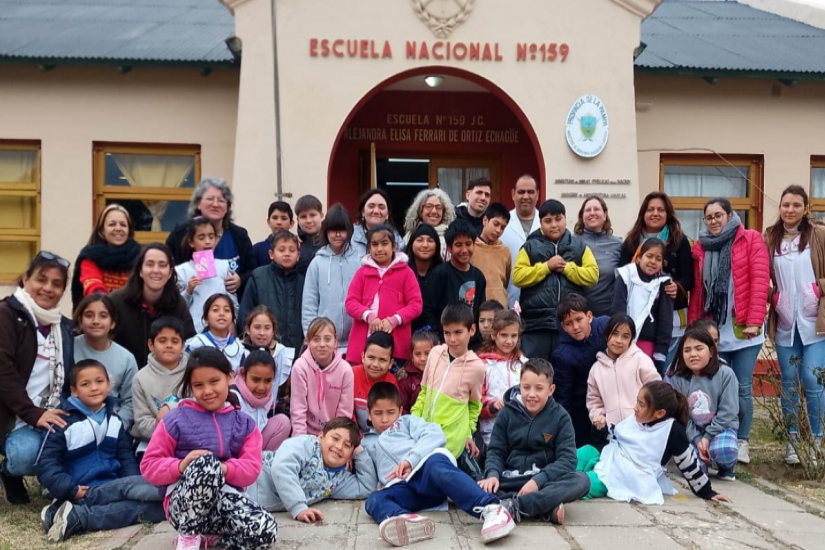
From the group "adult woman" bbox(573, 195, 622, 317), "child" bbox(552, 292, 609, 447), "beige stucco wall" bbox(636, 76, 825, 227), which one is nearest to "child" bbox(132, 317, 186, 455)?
"child" bbox(552, 292, 609, 447)

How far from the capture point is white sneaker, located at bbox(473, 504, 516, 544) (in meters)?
3.66

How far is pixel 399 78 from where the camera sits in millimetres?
8477

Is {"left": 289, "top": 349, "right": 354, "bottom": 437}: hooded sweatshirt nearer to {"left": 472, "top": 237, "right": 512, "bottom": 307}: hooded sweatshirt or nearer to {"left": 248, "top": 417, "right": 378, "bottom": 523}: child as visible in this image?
{"left": 248, "top": 417, "right": 378, "bottom": 523}: child

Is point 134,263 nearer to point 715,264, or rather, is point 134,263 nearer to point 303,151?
point 303,151

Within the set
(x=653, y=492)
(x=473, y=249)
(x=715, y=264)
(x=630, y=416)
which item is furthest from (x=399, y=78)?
(x=653, y=492)

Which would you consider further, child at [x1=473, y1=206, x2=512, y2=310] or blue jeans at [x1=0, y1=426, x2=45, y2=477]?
child at [x1=473, y1=206, x2=512, y2=310]

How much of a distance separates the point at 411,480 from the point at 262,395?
1.10 meters

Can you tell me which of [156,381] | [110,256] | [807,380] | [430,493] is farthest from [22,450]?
[807,380]

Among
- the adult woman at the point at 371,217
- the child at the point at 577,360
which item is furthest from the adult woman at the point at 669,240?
the adult woman at the point at 371,217

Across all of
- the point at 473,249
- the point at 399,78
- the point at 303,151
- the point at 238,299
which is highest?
the point at 399,78

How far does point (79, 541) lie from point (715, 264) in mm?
4554

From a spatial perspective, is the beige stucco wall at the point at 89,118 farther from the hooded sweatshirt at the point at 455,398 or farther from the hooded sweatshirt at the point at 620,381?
the hooded sweatshirt at the point at 620,381

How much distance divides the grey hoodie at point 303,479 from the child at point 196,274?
4.57 feet

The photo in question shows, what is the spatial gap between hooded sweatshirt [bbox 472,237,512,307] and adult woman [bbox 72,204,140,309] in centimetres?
241
